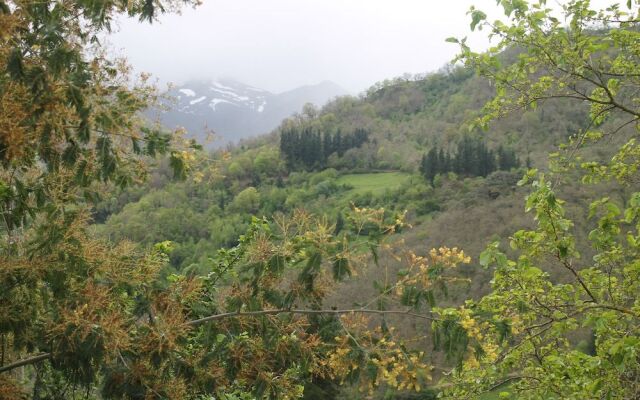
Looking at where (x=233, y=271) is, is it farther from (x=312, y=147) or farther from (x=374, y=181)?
(x=312, y=147)

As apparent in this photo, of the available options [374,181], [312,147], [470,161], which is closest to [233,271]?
[470,161]

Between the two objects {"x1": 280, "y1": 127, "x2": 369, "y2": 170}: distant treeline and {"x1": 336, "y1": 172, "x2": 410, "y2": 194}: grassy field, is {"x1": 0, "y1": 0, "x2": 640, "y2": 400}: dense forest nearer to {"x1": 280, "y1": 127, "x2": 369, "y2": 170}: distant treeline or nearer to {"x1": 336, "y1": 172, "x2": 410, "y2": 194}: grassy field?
{"x1": 336, "y1": 172, "x2": 410, "y2": 194}: grassy field

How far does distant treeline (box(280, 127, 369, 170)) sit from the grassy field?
6942 millimetres

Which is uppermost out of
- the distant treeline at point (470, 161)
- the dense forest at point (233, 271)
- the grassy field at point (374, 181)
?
the dense forest at point (233, 271)

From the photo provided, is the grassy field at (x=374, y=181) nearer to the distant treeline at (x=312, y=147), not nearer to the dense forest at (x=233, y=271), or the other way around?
the distant treeline at (x=312, y=147)

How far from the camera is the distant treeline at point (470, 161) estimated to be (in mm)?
59125

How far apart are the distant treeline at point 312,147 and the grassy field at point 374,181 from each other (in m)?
6.94

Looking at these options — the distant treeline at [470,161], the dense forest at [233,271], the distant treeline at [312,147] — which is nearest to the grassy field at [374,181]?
the distant treeline at [470,161]

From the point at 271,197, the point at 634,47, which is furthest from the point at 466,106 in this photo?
the point at 634,47

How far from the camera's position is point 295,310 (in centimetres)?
324

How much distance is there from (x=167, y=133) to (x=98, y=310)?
1.22 metres

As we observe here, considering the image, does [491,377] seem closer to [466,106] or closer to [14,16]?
[14,16]

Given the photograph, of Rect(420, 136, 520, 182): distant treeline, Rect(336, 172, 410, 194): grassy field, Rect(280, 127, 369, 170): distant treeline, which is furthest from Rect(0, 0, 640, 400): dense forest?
Rect(280, 127, 369, 170): distant treeline

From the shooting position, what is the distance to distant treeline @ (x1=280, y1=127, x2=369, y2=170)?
3125 inches
